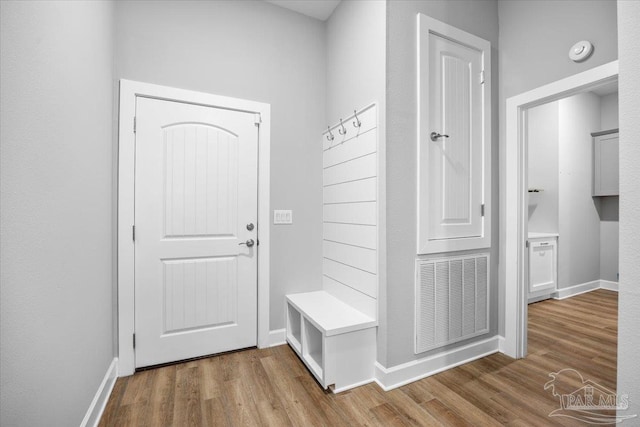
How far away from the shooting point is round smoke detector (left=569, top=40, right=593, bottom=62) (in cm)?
179

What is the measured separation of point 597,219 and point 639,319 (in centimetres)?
444

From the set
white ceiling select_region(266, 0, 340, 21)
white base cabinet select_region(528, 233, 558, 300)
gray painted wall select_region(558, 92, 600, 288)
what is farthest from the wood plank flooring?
white ceiling select_region(266, 0, 340, 21)

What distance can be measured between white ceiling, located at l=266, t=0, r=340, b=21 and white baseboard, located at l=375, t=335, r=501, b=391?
291cm

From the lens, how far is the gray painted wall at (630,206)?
113cm

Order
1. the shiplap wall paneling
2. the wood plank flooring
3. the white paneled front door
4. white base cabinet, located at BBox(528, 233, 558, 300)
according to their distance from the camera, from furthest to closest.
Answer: white base cabinet, located at BBox(528, 233, 558, 300) < the white paneled front door < the shiplap wall paneling < the wood plank flooring

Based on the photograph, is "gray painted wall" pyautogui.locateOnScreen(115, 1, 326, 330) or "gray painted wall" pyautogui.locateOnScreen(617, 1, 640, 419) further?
"gray painted wall" pyautogui.locateOnScreen(115, 1, 326, 330)

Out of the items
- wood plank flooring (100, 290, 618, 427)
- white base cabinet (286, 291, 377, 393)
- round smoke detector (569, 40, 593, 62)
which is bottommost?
wood plank flooring (100, 290, 618, 427)

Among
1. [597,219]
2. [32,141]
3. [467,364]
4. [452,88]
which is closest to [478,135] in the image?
[452,88]

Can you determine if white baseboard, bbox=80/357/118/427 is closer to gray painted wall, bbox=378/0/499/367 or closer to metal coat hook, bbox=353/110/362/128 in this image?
gray painted wall, bbox=378/0/499/367

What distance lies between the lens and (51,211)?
1.12m

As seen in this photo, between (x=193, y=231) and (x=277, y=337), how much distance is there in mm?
1150

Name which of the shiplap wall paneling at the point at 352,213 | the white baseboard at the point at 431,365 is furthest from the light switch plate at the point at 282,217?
the white baseboard at the point at 431,365

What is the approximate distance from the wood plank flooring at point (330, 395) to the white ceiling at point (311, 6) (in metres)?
2.98

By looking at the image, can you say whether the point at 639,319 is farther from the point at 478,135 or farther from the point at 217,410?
the point at 217,410
